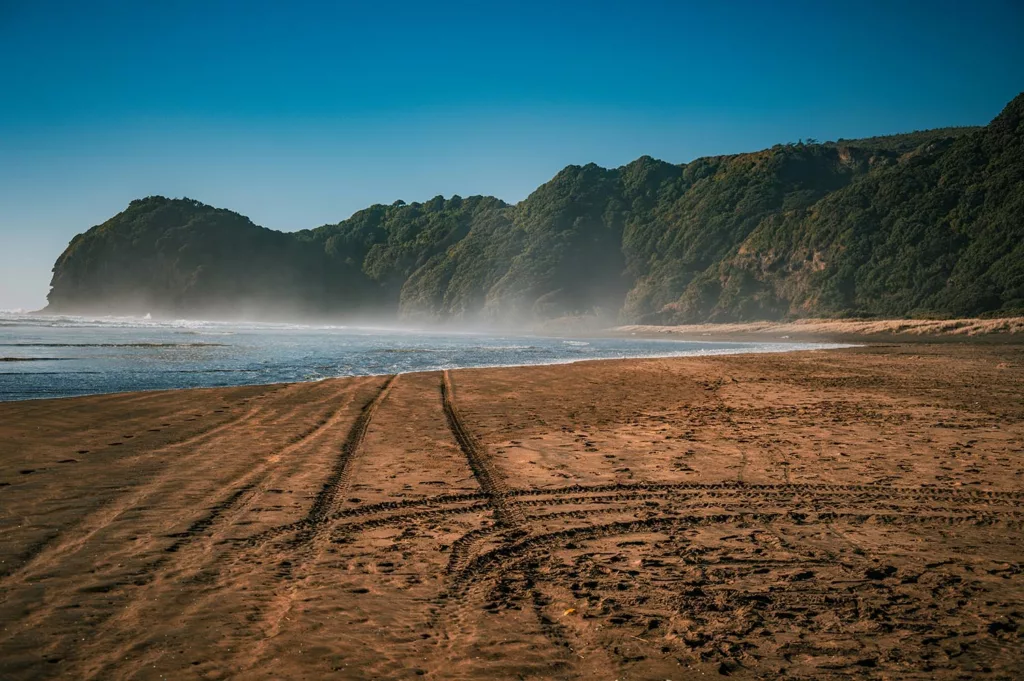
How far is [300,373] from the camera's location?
1862cm

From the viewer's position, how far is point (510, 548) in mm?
4516

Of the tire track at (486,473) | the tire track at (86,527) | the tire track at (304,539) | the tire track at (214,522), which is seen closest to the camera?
the tire track at (214,522)

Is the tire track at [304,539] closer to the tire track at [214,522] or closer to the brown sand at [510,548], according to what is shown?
the brown sand at [510,548]

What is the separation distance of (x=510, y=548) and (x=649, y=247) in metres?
102

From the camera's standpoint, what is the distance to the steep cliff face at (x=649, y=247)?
5575 centimetres

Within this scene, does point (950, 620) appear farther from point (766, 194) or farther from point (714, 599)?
point (766, 194)

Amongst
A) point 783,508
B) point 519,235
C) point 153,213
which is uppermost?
point 153,213

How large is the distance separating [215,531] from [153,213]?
6679 inches

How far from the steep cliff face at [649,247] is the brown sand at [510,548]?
48.9 metres

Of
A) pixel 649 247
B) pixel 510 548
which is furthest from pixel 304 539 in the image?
pixel 649 247

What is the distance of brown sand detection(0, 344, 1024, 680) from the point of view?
9.98ft

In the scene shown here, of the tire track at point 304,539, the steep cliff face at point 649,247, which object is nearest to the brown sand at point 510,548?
the tire track at point 304,539

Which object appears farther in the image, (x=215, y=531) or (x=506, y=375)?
(x=506, y=375)

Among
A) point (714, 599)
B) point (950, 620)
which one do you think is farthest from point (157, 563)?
point (950, 620)
